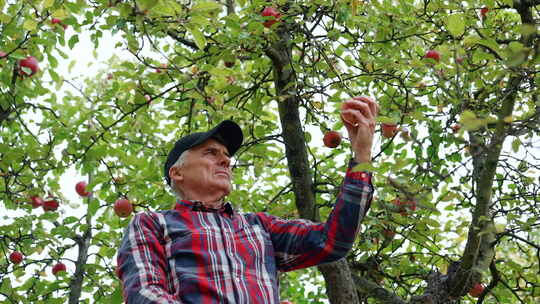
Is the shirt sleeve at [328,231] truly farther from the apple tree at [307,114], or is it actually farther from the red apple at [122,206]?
the red apple at [122,206]

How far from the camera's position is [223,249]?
212cm

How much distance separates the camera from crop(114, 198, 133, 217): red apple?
415 centimetres

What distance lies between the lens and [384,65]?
3643mm

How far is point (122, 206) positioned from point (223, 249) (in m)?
2.18

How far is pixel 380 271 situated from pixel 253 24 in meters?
1.80

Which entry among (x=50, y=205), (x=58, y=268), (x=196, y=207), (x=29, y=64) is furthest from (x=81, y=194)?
(x=196, y=207)

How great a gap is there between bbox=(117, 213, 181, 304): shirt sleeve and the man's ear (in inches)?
12.9

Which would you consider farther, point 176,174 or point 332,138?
point 332,138

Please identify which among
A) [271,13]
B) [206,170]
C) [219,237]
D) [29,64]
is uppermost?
[29,64]

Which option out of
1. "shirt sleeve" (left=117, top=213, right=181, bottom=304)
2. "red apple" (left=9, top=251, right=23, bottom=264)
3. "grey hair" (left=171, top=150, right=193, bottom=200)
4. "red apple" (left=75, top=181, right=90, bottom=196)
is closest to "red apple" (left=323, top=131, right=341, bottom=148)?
"grey hair" (left=171, top=150, right=193, bottom=200)

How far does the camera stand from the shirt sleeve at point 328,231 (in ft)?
7.16

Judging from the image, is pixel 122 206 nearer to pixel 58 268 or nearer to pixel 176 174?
pixel 58 268

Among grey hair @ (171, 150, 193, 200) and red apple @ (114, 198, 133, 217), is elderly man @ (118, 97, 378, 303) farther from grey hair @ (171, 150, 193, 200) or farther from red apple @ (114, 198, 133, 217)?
red apple @ (114, 198, 133, 217)

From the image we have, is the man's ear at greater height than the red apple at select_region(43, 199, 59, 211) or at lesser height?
lesser
